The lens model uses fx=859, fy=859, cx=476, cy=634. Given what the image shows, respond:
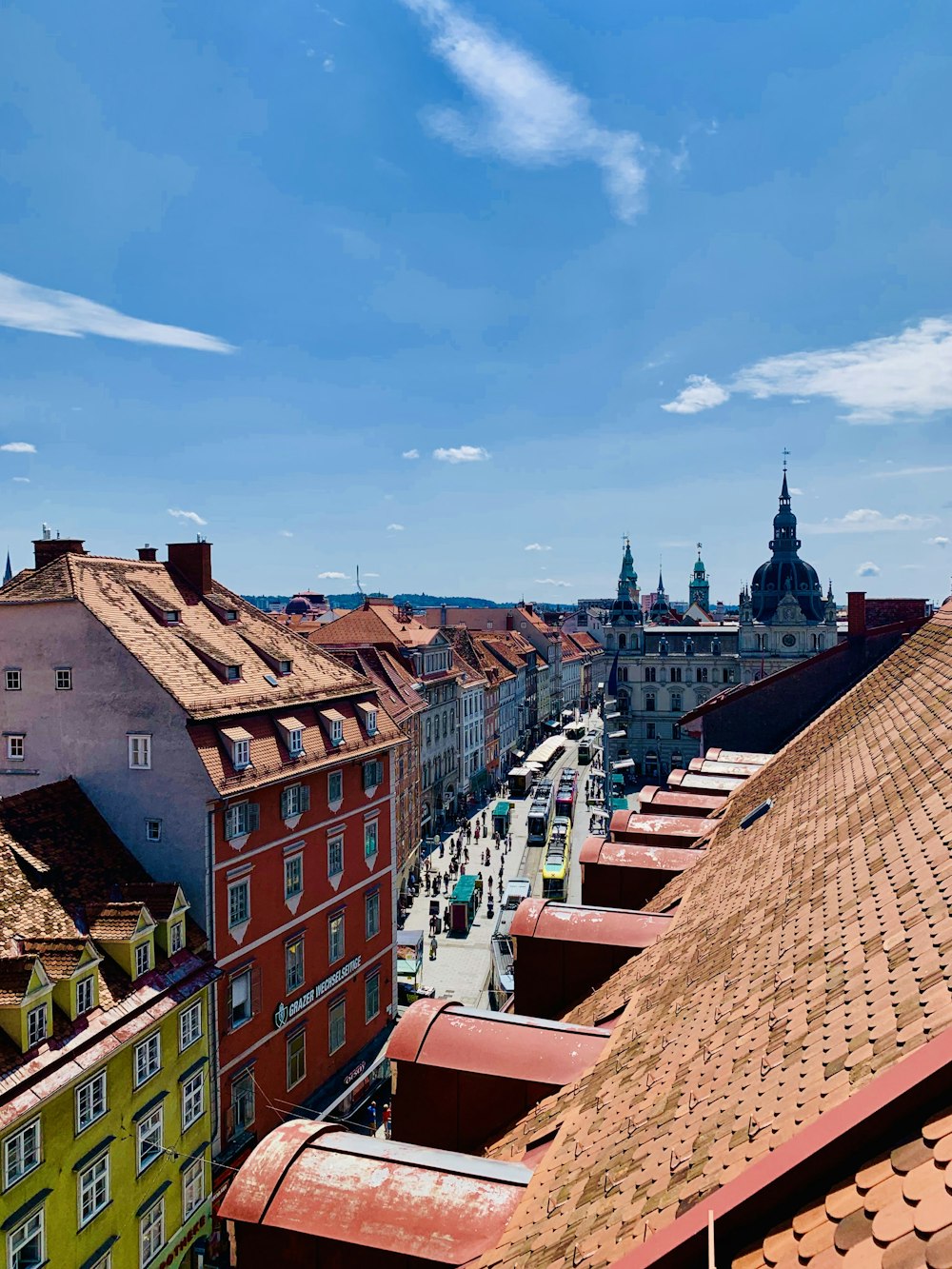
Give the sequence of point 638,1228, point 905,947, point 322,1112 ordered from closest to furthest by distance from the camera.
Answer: point 638,1228
point 905,947
point 322,1112

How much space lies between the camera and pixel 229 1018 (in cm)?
2386

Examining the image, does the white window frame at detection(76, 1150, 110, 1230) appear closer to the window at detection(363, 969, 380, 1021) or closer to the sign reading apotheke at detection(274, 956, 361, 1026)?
the sign reading apotheke at detection(274, 956, 361, 1026)

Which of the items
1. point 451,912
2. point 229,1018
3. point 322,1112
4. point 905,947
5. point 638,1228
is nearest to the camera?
point 638,1228

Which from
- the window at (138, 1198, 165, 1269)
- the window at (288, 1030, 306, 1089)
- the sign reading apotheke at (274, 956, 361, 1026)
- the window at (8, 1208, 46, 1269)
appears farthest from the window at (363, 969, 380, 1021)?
the window at (8, 1208, 46, 1269)

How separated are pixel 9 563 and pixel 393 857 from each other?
138 m

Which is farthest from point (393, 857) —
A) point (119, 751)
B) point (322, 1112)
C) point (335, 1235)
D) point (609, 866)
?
point (335, 1235)

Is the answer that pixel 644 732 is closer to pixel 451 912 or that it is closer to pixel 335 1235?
pixel 451 912

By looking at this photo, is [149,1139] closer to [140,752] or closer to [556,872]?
[140,752]

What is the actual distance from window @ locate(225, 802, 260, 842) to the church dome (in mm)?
82017

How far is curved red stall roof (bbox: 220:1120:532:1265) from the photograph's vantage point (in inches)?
254

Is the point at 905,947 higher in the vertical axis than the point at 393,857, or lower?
higher

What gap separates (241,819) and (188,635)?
6.42 metres

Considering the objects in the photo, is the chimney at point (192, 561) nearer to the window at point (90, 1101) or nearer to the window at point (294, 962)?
the window at point (294, 962)

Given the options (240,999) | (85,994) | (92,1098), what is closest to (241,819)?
(240,999)
